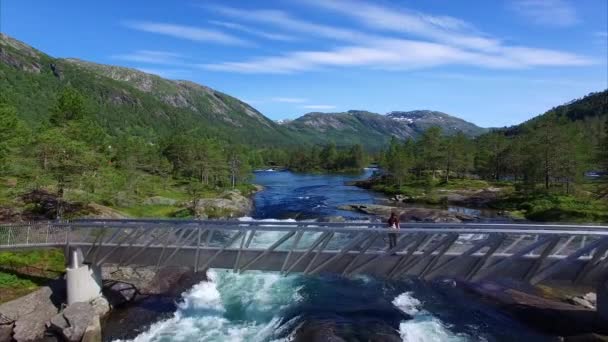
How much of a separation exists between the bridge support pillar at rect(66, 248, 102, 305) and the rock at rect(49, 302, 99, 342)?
1.09 m

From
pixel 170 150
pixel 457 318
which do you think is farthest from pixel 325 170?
pixel 457 318

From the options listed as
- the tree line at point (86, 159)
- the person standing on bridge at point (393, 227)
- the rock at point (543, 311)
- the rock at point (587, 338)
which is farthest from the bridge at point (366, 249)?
the tree line at point (86, 159)

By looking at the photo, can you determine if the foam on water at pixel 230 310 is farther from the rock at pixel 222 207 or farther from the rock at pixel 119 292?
the rock at pixel 222 207

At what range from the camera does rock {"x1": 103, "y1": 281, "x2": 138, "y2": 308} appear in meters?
25.0

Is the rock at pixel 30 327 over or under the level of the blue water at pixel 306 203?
under

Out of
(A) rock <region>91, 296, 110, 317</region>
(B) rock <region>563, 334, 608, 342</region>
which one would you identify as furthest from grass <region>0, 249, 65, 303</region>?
(B) rock <region>563, 334, 608, 342</region>

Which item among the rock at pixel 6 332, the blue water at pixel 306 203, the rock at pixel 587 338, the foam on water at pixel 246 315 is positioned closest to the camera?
the rock at pixel 587 338

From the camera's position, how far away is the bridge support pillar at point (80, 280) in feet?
76.3

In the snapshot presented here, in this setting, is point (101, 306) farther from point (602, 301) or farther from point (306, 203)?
point (306, 203)

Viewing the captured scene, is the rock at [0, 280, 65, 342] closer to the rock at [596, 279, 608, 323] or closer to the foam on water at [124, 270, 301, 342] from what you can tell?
the foam on water at [124, 270, 301, 342]

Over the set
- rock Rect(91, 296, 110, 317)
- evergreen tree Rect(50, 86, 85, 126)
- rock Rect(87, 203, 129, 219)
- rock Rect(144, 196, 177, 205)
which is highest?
evergreen tree Rect(50, 86, 85, 126)

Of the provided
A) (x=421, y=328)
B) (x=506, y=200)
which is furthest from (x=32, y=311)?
(x=506, y=200)

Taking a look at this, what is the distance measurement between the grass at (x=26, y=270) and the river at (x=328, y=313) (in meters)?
8.13

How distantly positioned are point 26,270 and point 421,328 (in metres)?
23.5
